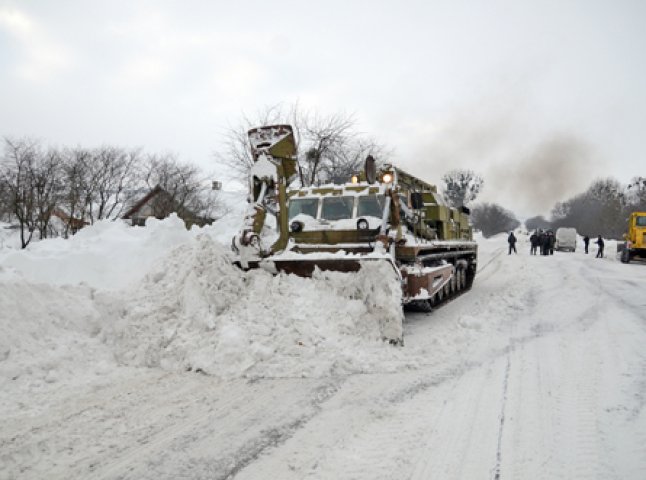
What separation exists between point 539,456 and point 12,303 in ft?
19.2

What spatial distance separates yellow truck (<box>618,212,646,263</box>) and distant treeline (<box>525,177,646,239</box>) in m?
32.9

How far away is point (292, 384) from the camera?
189 inches

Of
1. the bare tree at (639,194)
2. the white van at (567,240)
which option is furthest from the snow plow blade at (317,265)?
the bare tree at (639,194)

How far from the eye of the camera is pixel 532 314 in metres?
8.53

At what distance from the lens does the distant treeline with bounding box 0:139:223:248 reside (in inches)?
916

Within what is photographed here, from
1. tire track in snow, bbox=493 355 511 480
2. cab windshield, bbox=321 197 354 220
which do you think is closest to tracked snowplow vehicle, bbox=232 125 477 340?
cab windshield, bbox=321 197 354 220

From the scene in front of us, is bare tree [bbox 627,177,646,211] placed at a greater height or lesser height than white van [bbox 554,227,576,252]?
greater

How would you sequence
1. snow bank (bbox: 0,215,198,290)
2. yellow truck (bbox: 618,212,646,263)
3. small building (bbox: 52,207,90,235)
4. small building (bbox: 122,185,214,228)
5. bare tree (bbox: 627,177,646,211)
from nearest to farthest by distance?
1. snow bank (bbox: 0,215,198,290)
2. yellow truck (bbox: 618,212,646,263)
3. small building (bbox: 52,207,90,235)
4. small building (bbox: 122,185,214,228)
5. bare tree (bbox: 627,177,646,211)

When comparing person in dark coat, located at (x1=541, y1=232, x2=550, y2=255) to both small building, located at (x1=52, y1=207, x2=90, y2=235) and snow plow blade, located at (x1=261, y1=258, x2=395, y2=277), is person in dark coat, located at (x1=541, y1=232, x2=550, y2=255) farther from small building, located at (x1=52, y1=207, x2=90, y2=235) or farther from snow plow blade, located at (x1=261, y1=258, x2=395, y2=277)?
small building, located at (x1=52, y1=207, x2=90, y2=235)

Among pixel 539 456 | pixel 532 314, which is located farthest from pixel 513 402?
pixel 532 314

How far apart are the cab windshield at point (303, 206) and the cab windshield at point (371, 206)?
935 mm

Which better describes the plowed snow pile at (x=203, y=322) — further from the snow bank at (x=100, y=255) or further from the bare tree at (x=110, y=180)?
the bare tree at (x=110, y=180)

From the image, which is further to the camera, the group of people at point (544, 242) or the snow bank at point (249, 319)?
the group of people at point (544, 242)

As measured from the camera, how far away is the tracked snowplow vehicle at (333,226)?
732cm
